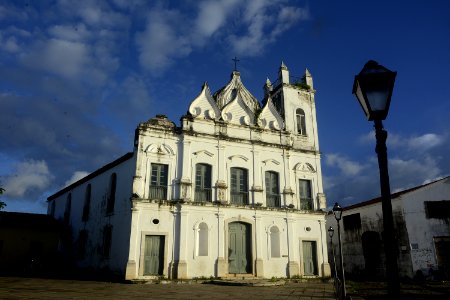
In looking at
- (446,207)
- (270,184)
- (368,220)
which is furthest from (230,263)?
(446,207)

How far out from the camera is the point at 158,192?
60.3ft

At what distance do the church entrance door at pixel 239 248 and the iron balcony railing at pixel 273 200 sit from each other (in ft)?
6.27

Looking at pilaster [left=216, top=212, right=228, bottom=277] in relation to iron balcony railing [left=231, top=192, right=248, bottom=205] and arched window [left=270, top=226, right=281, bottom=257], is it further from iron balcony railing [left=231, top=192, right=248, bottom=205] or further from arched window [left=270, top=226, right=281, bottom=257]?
arched window [left=270, top=226, right=281, bottom=257]

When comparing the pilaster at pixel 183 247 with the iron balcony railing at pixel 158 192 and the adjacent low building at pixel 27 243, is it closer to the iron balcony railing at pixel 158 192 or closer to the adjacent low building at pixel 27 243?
the iron balcony railing at pixel 158 192

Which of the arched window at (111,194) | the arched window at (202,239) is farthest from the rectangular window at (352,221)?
the arched window at (111,194)

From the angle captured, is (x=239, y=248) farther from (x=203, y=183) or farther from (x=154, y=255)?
(x=154, y=255)

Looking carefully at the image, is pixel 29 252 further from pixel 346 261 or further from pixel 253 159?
pixel 346 261

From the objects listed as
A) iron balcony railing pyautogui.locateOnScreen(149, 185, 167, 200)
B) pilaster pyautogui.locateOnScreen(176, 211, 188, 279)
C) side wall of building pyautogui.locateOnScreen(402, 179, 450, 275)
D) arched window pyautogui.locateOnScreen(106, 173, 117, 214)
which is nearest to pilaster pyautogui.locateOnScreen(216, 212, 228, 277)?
pilaster pyautogui.locateOnScreen(176, 211, 188, 279)

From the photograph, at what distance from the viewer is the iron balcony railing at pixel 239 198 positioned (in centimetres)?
1988

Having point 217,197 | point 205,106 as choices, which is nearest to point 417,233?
point 217,197

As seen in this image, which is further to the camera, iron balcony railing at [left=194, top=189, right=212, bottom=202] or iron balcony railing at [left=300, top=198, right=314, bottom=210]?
iron balcony railing at [left=300, top=198, right=314, bottom=210]

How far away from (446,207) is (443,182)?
1.53 metres

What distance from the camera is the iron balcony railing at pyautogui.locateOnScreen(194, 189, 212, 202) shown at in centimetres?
1906

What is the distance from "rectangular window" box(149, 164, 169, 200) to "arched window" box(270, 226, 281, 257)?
20.1 feet
